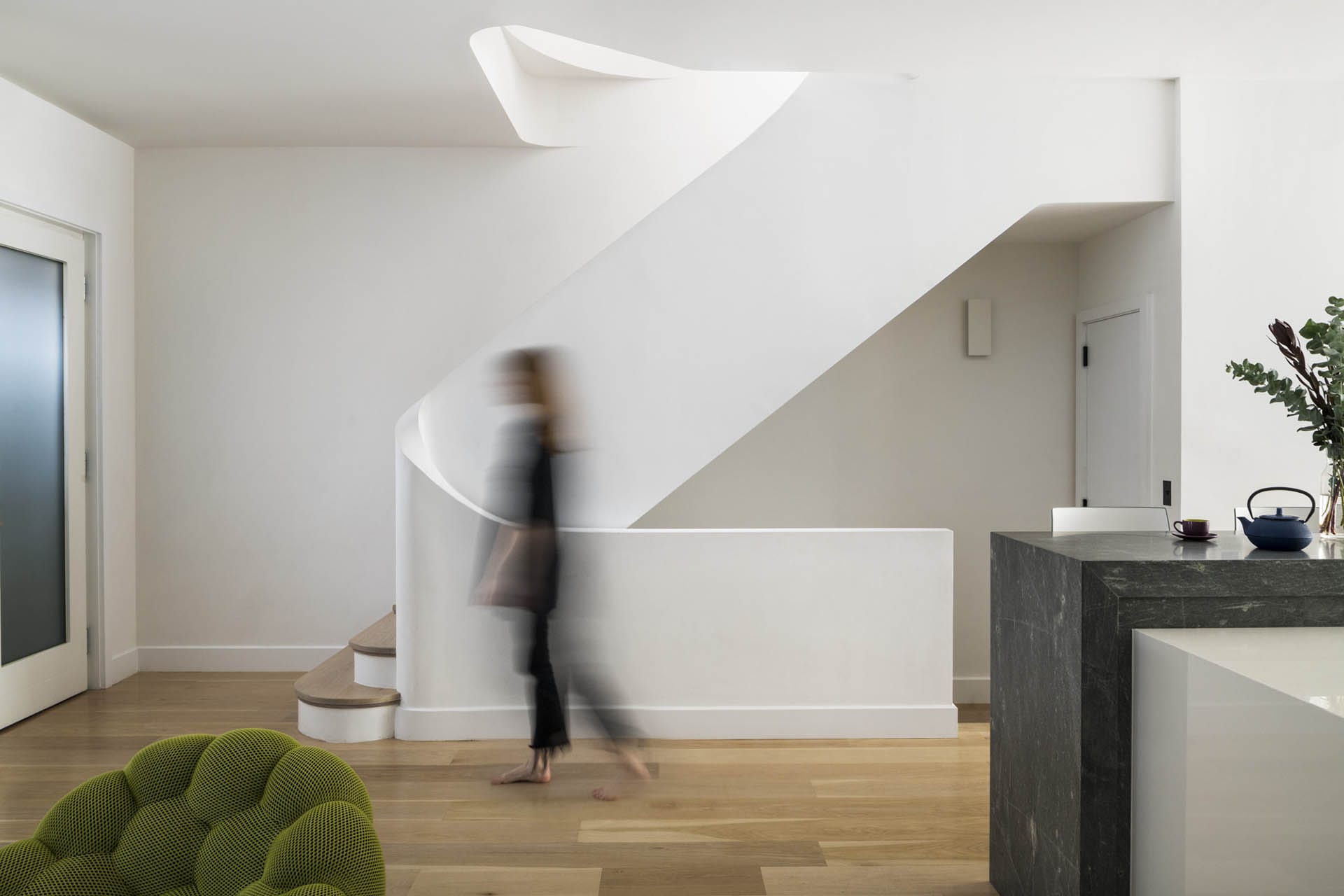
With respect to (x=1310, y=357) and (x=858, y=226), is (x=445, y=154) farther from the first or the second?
(x=1310, y=357)

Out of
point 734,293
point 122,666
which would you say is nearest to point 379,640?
point 122,666

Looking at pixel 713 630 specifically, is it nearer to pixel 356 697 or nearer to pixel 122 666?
pixel 356 697

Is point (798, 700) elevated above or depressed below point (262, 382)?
below

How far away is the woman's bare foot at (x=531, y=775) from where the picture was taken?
380 cm

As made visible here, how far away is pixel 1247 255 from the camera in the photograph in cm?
454

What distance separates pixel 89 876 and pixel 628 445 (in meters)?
2.98

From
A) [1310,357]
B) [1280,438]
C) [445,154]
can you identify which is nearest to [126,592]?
[445,154]

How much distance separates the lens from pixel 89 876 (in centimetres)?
158

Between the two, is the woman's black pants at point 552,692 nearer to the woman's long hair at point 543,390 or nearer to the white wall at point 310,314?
the woman's long hair at point 543,390

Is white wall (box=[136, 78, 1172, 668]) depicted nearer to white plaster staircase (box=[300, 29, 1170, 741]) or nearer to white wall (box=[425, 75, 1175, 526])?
white plaster staircase (box=[300, 29, 1170, 741])

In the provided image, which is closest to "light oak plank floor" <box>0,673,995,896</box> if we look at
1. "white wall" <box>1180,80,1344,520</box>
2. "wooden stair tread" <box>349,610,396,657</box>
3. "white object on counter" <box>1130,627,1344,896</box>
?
"wooden stair tread" <box>349,610,396,657</box>

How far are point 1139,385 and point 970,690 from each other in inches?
75.7

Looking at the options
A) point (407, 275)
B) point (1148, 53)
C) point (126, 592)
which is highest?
point (1148, 53)

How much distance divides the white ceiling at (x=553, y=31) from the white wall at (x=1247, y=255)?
194mm
